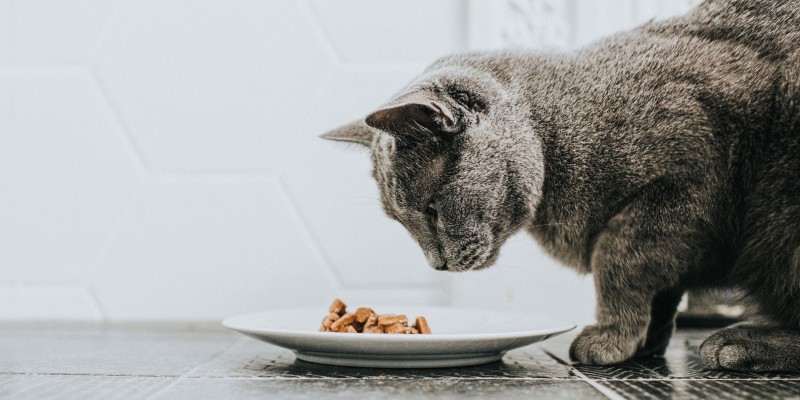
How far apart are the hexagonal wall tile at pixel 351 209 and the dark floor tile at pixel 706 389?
734 mm

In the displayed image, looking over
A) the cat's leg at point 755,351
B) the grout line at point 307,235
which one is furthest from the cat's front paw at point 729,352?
the grout line at point 307,235

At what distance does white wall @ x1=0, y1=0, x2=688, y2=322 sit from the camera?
1.52 metres

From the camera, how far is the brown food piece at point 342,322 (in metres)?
0.98

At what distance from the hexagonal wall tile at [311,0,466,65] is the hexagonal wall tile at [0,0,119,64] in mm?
477

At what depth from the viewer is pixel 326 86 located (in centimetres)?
155

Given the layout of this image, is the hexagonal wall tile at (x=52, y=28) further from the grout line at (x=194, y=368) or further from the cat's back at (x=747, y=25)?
the cat's back at (x=747, y=25)

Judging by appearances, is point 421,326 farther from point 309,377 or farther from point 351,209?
point 351,209

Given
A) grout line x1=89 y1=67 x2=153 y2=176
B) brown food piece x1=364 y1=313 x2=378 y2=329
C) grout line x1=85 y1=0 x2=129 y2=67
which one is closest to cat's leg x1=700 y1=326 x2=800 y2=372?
brown food piece x1=364 y1=313 x2=378 y2=329

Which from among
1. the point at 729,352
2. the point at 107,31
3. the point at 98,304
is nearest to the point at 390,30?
the point at 107,31

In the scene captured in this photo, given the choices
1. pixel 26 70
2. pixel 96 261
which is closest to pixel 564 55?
pixel 96 261

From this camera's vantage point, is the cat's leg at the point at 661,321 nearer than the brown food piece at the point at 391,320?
No

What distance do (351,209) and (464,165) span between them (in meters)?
0.57

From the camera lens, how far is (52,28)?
1552mm

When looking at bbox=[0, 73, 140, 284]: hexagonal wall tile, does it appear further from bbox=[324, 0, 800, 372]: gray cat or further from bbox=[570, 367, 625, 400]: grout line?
bbox=[570, 367, 625, 400]: grout line
